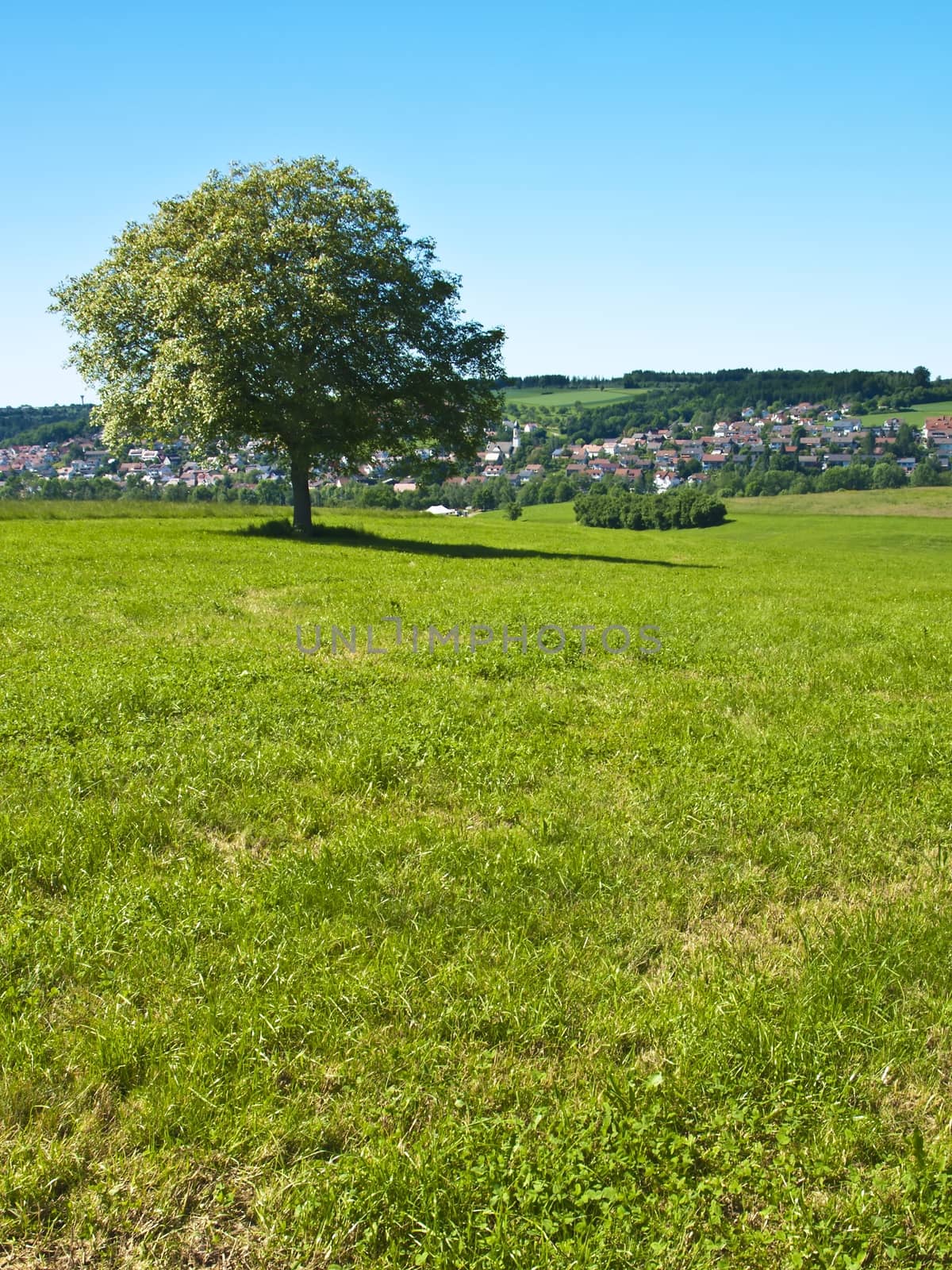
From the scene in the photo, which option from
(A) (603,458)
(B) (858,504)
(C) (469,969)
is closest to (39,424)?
(A) (603,458)

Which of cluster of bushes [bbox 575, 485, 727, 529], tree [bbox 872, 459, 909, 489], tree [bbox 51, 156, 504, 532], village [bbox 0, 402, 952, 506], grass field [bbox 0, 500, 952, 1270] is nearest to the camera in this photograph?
grass field [bbox 0, 500, 952, 1270]

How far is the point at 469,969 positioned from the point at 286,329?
28066mm

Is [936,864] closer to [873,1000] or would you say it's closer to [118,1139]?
[873,1000]

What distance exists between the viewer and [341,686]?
369 inches

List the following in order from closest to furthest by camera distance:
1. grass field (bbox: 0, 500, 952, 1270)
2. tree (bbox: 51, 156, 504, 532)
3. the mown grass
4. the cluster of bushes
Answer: grass field (bbox: 0, 500, 952, 1270) < tree (bbox: 51, 156, 504, 532) < the cluster of bushes < the mown grass

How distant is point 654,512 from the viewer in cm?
8438

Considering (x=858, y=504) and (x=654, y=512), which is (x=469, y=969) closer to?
(x=654, y=512)

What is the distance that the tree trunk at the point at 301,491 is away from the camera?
32031 millimetres

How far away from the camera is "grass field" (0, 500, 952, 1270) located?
3.06 meters

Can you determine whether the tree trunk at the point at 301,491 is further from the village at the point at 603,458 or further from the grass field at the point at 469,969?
the grass field at the point at 469,969

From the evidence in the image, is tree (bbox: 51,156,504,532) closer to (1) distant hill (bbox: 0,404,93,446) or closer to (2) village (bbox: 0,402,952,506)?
(2) village (bbox: 0,402,952,506)

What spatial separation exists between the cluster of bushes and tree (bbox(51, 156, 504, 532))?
52227mm

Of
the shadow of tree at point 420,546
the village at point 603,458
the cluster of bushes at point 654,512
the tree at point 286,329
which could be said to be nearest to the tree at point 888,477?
the village at point 603,458

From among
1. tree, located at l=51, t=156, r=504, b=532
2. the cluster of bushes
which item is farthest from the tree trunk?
the cluster of bushes
